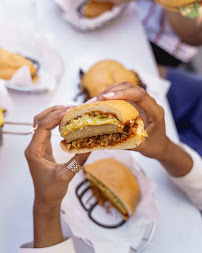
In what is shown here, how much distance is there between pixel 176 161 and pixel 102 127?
0.41m

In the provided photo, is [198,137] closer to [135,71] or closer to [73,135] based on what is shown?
[135,71]

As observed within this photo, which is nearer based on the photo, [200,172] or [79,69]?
[200,172]

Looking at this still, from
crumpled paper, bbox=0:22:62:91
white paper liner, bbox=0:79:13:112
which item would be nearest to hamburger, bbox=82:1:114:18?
crumpled paper, bbox=0:22:62:91

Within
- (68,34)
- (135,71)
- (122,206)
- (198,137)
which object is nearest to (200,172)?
(122,206)

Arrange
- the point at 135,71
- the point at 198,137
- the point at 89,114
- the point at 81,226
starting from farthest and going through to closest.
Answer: the point at 198,137 < the point at 135,71 < the point at 81,226 < the point at 89,114

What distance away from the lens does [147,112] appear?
115 centimetres

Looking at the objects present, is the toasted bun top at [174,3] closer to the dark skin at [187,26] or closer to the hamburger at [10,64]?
the dark skin at [187,26]

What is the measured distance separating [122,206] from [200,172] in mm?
382

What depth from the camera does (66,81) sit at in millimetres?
1758

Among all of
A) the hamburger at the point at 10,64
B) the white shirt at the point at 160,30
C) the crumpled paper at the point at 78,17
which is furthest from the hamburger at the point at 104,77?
the white shirt at the point at 160,30

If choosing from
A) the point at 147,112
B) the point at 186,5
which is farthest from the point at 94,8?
the point at 147,112

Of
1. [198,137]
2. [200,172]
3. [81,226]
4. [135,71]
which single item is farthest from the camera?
[198,137]

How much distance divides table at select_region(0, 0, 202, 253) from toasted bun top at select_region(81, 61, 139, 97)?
0.15 meters

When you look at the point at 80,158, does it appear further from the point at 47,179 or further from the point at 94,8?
the point at 94,8
